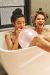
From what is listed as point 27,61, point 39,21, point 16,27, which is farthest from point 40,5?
point 27,61

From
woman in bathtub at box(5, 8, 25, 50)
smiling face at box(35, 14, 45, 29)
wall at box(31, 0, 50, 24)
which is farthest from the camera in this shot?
wall at box(31, 0, 50, 24)

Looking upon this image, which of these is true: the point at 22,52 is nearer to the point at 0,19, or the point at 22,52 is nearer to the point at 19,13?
the point at 19,13

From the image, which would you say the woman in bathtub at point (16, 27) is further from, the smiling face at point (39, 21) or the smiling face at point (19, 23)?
the smiling face at point (39, 21)

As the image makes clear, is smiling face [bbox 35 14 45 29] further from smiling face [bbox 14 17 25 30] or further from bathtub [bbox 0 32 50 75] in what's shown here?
bathtub [bbox 0 32 50 75]

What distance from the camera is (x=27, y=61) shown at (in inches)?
69.1

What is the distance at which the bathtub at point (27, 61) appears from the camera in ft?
5.58

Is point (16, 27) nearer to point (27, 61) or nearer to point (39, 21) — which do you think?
point (39, 21)

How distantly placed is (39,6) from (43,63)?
3.63 feet

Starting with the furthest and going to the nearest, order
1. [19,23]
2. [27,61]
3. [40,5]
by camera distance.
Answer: [40,5] → [19,23] → [27,61]

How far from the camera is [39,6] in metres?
2.66

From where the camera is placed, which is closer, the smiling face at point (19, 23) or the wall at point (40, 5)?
the smiling face at point (19, 23)

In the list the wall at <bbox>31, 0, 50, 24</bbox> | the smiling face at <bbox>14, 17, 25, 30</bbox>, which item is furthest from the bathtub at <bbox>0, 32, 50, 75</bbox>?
the wall at <bbox>31, 0, 50, 24</bbox>

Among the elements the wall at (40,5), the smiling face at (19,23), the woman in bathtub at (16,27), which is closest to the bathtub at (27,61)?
the woman in bathtub at (16,27)

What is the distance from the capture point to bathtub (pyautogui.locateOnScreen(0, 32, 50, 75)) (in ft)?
5.58
